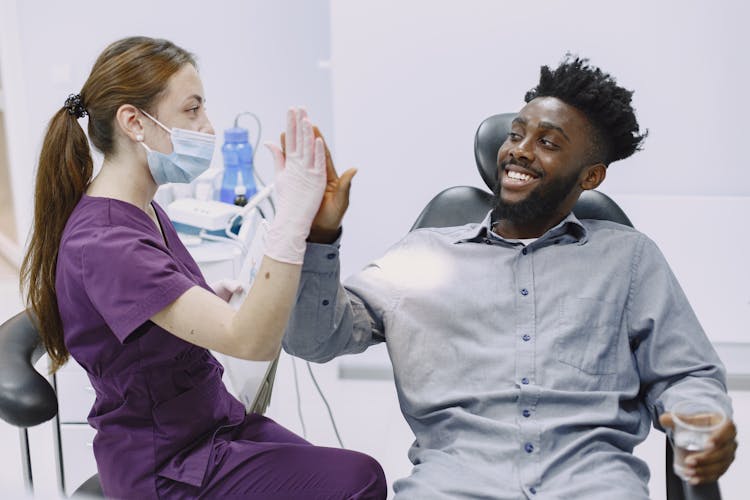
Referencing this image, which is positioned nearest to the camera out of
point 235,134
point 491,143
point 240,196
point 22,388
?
point 22,388

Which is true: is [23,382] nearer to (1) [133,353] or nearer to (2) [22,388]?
(2) [22,388]

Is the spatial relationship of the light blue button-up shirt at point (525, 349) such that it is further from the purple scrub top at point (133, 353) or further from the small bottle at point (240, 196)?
the small bottle at point (240, 196)

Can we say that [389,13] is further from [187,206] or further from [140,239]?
[140,239]

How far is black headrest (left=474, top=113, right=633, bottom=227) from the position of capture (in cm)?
173

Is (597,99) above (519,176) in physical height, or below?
above

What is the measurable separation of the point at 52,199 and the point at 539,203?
0.84 metres

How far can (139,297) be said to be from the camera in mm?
1261

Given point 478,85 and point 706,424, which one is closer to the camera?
point 706,424

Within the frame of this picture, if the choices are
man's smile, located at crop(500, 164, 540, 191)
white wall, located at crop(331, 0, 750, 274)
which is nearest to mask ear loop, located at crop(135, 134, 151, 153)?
man's smile, located at crop(500, 164, 540, 191)

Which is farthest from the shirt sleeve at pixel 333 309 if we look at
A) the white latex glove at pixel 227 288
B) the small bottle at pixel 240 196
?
the small bottle at pixel 240 196

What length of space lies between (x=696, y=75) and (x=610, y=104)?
1.17m

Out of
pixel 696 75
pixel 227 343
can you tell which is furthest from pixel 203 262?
pixel 696 75

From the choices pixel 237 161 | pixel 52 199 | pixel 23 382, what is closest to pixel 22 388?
pixel 23 382

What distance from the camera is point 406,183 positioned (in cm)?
276
